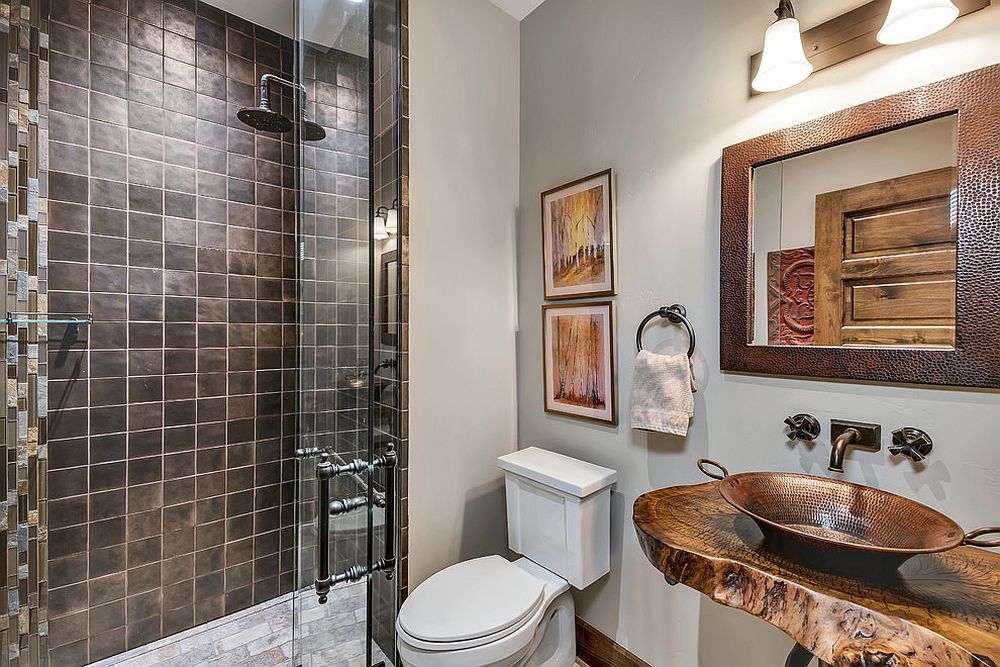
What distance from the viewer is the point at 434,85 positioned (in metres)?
1.77

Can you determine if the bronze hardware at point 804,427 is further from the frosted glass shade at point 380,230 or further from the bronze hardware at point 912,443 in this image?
the frosted glass shade at point 380,230

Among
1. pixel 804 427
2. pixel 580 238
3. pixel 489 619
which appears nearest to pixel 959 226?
pixel 804 427

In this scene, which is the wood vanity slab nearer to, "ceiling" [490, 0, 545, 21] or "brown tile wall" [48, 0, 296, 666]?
"brown tile wall" [48, 0, 296, 666]

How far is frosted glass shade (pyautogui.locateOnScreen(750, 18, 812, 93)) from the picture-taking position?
111cm

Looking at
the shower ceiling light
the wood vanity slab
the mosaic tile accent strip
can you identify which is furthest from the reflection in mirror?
the mosaic tile accent strip

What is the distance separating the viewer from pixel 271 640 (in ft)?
5.97

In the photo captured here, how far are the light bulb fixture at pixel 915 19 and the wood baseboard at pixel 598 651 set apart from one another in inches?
77.0

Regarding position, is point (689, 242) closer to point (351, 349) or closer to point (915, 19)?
point (915, 19)

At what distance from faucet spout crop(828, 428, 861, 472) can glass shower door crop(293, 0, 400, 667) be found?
41.7 inches

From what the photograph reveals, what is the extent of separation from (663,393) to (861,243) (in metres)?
0.65

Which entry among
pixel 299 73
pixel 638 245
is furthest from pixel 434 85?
pixel 638 245

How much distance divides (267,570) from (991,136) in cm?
285

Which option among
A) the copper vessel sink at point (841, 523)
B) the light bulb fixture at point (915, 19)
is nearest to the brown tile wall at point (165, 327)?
the copper vessel sink at point (841, 523)

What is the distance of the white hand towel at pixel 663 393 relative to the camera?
4.55 feet
